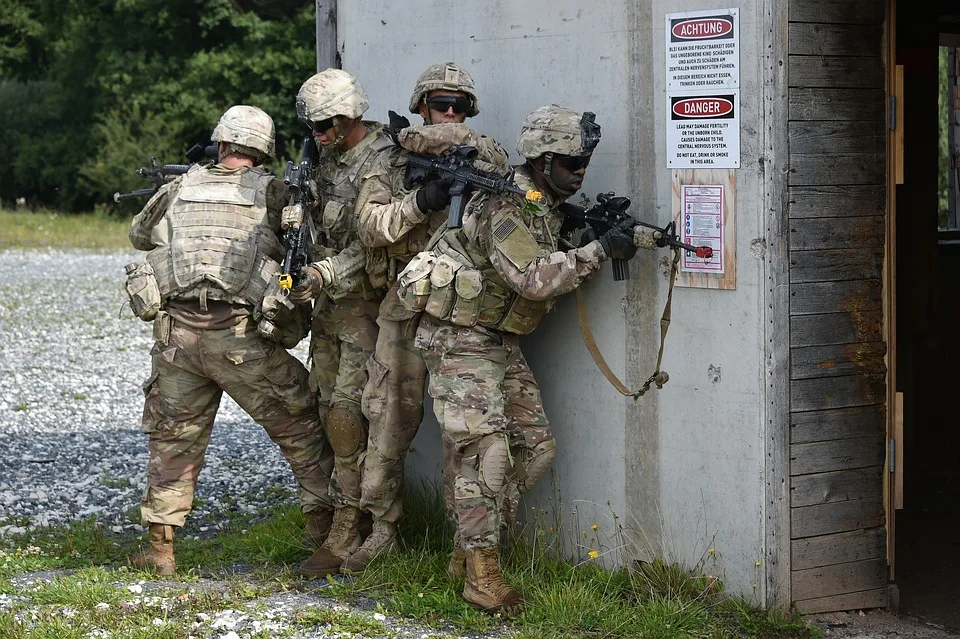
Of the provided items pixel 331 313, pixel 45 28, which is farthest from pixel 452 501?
pixel 45 28

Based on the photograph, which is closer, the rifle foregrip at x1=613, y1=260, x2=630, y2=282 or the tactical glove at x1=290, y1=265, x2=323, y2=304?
the rifle foregrip at x1=613, y1=260, x2=630, y2=282

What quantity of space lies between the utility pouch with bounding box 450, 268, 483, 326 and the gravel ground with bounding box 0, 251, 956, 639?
1.29 meters

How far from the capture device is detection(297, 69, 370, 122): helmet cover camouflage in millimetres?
5750

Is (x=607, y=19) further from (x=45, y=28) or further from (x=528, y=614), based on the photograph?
(x=45, y=28)

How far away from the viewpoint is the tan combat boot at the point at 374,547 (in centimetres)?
584

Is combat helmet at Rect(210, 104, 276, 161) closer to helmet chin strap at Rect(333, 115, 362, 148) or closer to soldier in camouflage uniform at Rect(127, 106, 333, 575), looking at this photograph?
soldier in camouflage uniform at Rect(127, 106, 333, 575)

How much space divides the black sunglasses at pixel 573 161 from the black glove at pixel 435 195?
1.59 ft

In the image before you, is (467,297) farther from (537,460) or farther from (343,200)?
(343,200)

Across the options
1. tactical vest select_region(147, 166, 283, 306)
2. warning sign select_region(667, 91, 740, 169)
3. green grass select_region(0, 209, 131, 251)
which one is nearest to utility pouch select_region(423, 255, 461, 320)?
tactical vest select_region(147, 166, 283, 306)

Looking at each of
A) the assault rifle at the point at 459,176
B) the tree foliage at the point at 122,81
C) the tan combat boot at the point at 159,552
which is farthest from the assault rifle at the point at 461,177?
the tree foliage at the point at 122,81

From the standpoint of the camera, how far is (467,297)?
527 centimetres

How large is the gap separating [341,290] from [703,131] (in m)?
1.85

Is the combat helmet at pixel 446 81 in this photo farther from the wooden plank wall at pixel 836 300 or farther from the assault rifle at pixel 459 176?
the wooden plank wall at pixel 836 300

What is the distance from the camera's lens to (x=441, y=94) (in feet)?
18.5
